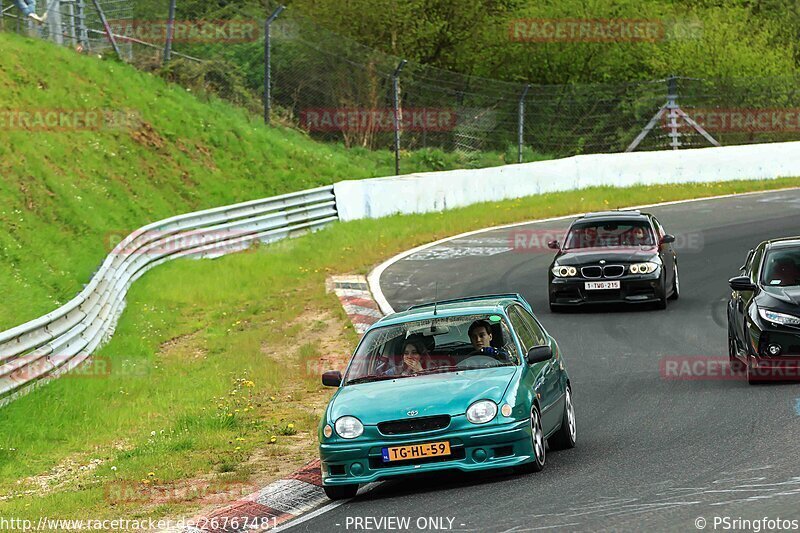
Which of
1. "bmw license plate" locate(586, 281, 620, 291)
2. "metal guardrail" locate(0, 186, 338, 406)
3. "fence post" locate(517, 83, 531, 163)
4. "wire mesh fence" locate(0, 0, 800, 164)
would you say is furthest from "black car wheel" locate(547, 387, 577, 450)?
"fence post" locate(517, 83, 531, 163)

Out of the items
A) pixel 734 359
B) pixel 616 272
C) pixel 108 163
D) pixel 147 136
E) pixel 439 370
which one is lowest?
pixel 734 359

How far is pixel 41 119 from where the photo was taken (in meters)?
27.6

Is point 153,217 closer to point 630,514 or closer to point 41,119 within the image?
point 41,119

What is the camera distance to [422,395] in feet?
32.1

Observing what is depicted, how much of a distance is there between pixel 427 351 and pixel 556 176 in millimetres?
26090

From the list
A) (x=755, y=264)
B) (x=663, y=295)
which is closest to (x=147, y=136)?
(x=663, y=295)

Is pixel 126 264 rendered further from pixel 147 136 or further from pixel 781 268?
pixel 781 268

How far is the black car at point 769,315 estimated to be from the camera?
42.4ft

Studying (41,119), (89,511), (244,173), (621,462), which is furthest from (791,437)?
(244,173)

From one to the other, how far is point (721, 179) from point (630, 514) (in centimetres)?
3149

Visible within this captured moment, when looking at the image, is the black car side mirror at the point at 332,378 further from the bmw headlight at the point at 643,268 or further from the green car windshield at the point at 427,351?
the bmw headlight at the point at 643,268

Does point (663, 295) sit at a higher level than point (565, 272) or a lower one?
lower

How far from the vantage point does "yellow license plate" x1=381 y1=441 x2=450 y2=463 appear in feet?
31.1

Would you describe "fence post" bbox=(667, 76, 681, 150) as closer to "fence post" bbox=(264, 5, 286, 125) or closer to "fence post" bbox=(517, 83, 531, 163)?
"fence post" bbox=(517, 83, 531, 163)
